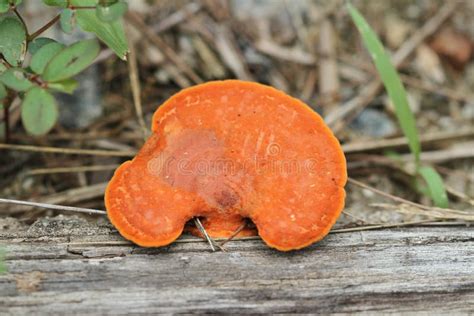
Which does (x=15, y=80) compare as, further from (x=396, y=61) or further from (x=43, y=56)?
(x=396, y=61)

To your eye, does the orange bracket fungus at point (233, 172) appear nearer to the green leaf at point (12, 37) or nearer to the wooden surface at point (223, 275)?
the wooden surface at point (223, 275)

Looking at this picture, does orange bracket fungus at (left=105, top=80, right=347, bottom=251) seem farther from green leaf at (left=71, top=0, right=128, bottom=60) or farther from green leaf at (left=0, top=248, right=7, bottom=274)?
green leaf at (left=0, top=248, right=7, bottom=274)

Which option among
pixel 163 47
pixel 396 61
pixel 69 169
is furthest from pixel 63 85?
pixel 396 61

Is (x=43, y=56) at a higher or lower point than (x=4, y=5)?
lower

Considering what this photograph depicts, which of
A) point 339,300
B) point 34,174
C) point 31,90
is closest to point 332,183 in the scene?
point 339,300

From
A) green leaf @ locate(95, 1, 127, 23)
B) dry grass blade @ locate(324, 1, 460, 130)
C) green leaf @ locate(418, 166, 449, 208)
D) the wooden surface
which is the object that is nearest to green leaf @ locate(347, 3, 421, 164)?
green leaf @ locate(418, 166, 449, 208)

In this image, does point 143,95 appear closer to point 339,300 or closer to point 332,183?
point 332,183
